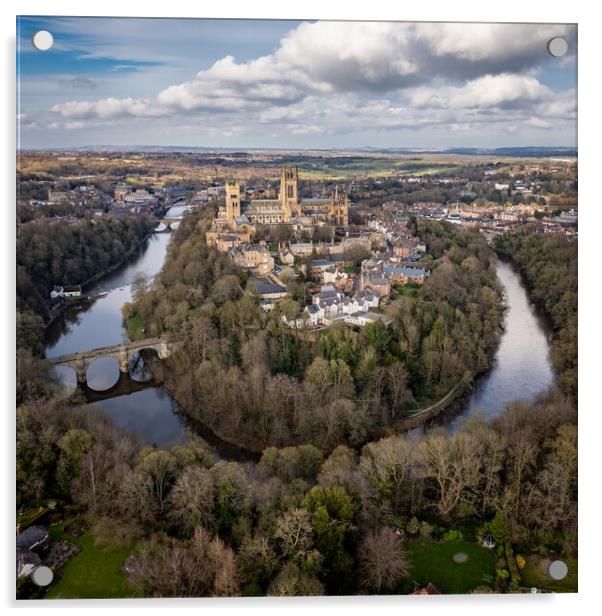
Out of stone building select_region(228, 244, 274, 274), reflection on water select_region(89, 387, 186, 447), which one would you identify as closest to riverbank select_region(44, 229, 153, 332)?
reflection on water select_region(89, 387, 186, 447)

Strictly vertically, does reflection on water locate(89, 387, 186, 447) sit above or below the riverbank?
below

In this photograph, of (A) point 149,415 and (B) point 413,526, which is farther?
(A) point 149,415

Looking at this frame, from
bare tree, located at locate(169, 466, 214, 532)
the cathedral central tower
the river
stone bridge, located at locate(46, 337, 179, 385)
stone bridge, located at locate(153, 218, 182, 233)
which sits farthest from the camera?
the cathedral central tower

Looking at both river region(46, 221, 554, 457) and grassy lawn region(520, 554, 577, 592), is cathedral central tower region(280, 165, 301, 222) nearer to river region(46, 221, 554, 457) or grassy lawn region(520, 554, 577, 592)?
river region(46, 221, 554, 457)

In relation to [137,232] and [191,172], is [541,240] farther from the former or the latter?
[137,232]

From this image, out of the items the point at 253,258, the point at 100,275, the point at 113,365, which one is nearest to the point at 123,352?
the point at 113,365

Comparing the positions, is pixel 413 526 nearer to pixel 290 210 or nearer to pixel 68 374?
pixel 68 374
